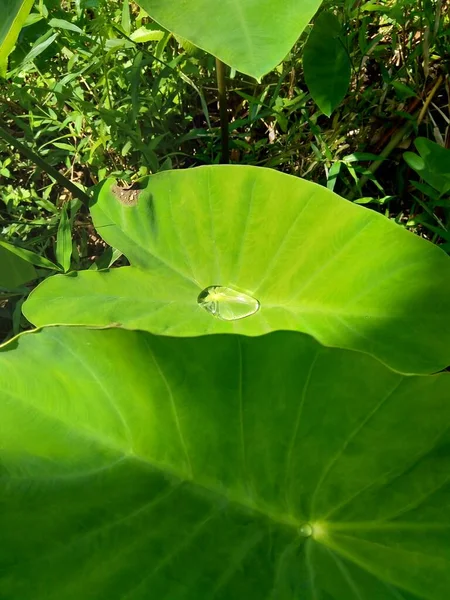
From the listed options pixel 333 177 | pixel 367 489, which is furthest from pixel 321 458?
pixel 333 177

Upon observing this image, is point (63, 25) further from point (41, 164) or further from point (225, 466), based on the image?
point (225, 466)

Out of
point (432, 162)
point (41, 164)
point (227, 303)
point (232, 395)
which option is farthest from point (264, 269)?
point (41, 164)

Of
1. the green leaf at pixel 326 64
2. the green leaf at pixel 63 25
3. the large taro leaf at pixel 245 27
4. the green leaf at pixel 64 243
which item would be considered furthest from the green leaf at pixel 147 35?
the large taro leaf at pixel 245 27

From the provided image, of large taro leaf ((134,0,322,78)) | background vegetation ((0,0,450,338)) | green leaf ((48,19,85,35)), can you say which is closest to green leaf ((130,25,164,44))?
background vegetation ((0,0,450,338))

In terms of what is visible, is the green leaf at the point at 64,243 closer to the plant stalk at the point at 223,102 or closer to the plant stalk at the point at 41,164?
the plant stalk at the point at 41,164

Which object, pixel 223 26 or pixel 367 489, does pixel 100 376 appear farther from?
pixel 223 26

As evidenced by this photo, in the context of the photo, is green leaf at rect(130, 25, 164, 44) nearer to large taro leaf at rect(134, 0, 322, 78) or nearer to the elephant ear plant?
large taro leaf at rect(134, 0, 322, 78)
